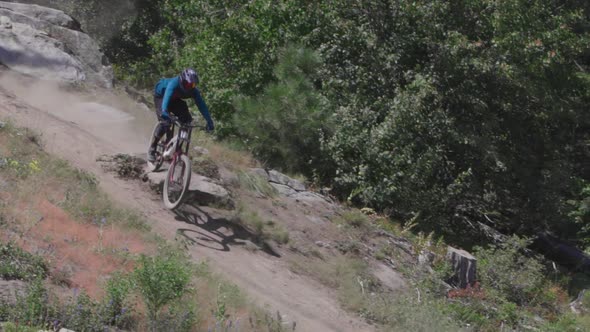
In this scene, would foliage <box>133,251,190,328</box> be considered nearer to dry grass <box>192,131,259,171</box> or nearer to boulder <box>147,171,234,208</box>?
boulder <box>147,171,234,208</box>

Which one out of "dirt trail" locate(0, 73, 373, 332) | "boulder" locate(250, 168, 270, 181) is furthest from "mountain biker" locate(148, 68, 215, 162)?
"boulder" locate(250, 168, 270, 181)

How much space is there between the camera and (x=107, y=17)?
28219 mm

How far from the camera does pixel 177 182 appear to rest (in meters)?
11.7

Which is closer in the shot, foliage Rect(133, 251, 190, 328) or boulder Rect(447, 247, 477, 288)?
foliage Rect(133, 251, 190, 328)

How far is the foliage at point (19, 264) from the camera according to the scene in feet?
23.9

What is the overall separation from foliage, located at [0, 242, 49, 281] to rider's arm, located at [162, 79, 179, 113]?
427cm

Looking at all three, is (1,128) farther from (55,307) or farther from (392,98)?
(392,98)

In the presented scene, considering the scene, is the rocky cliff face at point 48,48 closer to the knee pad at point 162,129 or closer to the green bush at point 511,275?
the knee pad at point 162,129

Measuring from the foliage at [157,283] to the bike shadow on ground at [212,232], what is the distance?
3.73m

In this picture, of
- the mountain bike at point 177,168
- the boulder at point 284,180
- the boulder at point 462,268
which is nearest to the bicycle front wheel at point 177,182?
the mountain bike at point 177,168

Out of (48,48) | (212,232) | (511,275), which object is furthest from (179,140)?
(48,48)

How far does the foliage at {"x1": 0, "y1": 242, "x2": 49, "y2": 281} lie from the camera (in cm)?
729

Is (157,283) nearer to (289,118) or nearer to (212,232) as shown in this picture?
(212,232)

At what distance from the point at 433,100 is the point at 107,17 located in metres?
14.7
